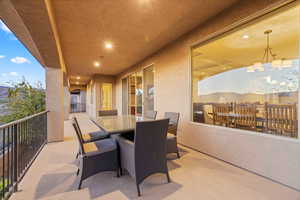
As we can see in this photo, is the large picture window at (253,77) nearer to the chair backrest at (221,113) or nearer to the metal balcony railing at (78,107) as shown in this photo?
the chair backrest at (221,113)

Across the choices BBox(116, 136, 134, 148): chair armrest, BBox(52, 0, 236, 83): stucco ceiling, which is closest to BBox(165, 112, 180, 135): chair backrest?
BBox(116, 136, 134, 148): chair armrest

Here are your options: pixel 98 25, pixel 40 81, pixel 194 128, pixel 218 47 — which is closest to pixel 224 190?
pixel 194 128

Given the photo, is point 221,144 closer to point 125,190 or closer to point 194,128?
point 194,128

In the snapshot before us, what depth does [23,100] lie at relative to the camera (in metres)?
3.63

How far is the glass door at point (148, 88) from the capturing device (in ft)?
15.6

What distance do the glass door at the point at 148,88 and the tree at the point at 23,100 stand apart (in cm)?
326

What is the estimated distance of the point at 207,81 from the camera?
10.7 ft

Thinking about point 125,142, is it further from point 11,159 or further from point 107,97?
point 107,97

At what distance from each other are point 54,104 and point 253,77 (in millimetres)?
4920

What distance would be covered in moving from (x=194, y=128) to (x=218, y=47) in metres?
1.89

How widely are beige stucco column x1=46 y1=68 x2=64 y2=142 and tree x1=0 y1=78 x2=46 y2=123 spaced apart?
21.6 inches

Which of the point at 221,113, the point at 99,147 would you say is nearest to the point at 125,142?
the point at 99,147

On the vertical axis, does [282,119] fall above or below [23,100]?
below

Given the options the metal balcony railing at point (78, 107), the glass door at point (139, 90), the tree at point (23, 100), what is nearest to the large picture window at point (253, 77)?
the glass door at point (139, 90)
